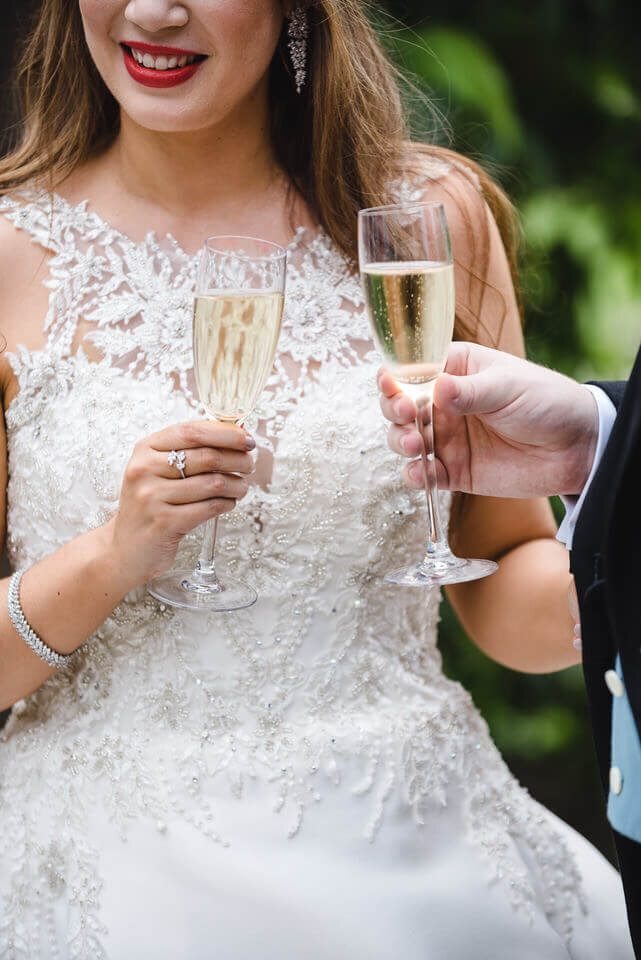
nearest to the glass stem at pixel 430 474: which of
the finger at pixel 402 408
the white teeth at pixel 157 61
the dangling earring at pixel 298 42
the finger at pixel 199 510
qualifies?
the finger at pixel 402 408

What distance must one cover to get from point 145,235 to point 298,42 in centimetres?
46

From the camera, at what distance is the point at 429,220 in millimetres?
1311

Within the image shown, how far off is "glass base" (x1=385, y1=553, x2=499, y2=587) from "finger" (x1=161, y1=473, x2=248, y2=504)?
0.81 feet

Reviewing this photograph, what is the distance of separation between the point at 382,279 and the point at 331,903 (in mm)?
911

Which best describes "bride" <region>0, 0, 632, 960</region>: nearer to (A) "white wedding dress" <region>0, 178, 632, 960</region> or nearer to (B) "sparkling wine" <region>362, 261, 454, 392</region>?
(A) "white wedding dress" <region>0, 178, 632, 960</region>

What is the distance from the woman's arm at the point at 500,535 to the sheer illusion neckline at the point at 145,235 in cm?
28

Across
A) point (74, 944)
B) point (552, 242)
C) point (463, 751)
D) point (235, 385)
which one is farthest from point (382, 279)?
point (552, 242)

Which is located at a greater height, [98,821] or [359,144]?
[359,144]

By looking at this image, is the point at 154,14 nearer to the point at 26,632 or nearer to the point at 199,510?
the point at 199,510

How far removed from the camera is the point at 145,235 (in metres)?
1.92

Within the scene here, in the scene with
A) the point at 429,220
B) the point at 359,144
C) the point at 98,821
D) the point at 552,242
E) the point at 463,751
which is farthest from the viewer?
the point at 552,242

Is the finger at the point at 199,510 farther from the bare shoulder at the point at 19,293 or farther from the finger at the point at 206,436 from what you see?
the bare shoulder at the point at 19,293

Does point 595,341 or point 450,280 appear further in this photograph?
point 595,341

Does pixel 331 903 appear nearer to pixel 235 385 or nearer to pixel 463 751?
pixel 463 751
